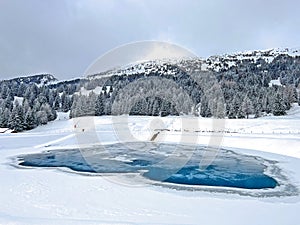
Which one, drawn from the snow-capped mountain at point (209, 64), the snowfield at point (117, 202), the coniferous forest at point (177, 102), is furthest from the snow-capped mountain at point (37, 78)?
the snowfield at point (117, 202)

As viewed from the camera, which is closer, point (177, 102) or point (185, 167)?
point (185, 167)

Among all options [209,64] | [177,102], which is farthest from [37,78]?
[177,102]

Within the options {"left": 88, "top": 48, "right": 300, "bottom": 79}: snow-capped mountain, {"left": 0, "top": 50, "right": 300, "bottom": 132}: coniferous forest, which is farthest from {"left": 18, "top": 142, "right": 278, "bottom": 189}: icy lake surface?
{"left": 88, "top": 48, "right": 300, "bottom": 79}: snow-capped mountain

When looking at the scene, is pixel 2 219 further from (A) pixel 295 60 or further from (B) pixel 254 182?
(A) pixel 295 60

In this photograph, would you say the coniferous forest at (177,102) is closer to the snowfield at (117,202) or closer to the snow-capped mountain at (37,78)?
the snowfield at (117,202)

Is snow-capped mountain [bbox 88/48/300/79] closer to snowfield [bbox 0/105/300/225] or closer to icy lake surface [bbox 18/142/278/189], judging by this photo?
icy lake surface [bbox 18/142/278/189]

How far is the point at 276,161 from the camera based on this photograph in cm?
1677

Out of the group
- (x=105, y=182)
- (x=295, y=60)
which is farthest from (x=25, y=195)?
(x=295, y=60)

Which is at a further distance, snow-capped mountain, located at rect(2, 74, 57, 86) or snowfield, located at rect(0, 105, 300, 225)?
snow-capped mountain, located at rect(2, 74, 57, 86)

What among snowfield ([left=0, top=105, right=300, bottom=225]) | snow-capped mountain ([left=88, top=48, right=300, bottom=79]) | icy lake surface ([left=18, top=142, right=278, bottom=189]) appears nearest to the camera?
snowfield ([left=0, top=105, right=300, bottom=225])

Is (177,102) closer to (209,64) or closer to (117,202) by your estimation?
(117,202)

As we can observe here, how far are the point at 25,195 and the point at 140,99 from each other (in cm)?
5014

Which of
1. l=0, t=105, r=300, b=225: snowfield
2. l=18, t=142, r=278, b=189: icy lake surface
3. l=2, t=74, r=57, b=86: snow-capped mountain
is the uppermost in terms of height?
l=2, t=74, r=57, b=86: snow-capped mountain

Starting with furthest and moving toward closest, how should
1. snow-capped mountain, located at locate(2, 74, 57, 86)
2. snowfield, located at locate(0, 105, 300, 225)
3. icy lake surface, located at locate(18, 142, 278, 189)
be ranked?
snow-capped mountain, located at locate(2, 74, 57, 86) < icy lake surface, located at locate(18, 142, 278, 189) < snowfield, located at locate(0, 105, 300, 225)
